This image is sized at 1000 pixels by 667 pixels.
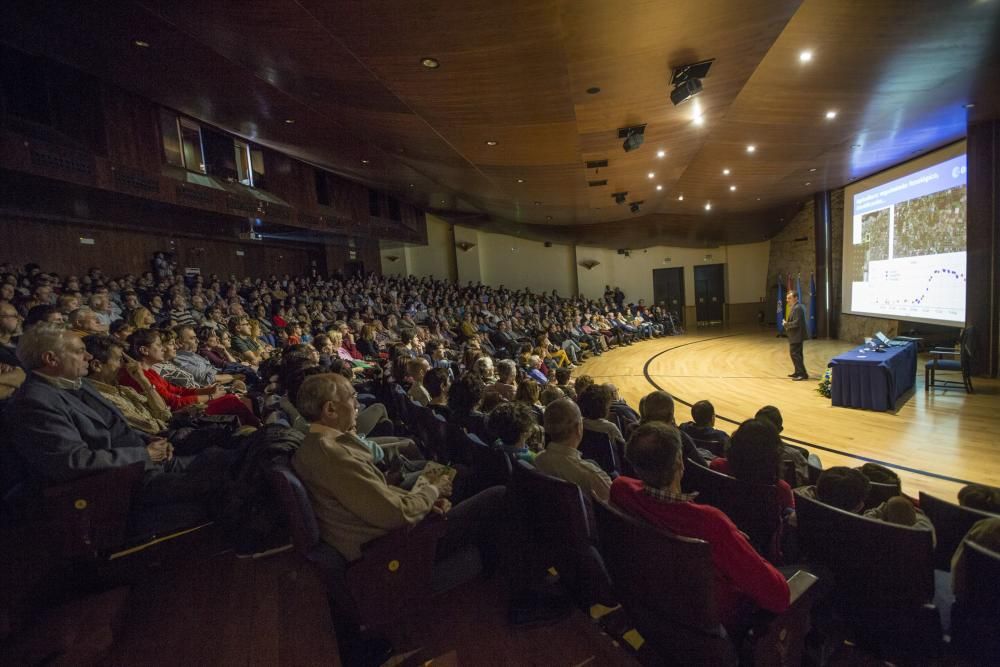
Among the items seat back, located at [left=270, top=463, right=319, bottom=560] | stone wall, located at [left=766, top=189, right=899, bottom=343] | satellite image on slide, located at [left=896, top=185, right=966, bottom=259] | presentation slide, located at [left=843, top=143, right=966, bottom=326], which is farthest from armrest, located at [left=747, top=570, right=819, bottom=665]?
stone wall, located at [left=766, top=189, right=899, bottom=343]

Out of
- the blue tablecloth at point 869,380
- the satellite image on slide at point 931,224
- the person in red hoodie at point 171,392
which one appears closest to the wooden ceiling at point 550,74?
the satellite image on slide at point 931,224

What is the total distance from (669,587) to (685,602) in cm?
5

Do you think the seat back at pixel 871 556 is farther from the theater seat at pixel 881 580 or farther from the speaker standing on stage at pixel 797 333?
the speaker standing on stage at pixel 797 333

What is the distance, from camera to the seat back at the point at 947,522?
152 centimetres

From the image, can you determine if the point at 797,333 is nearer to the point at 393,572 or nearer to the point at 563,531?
the point at 563,531

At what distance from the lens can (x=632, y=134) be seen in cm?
557

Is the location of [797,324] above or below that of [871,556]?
above

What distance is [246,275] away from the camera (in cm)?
1025

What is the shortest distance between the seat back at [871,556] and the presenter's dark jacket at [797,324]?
19.3ft

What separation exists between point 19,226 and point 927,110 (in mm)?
12217

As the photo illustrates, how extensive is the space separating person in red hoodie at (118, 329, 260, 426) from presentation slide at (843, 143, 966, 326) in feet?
29.1

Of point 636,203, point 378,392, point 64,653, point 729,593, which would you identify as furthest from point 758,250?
point 64,653

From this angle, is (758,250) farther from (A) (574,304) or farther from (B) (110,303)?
(B) (110,303)

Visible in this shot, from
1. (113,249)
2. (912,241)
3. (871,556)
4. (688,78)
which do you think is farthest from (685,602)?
(113,249)
